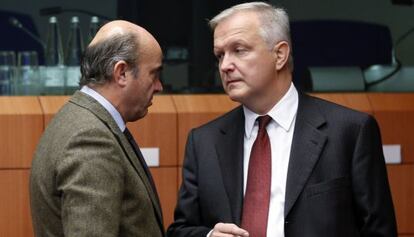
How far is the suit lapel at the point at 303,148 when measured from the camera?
3.28 meters

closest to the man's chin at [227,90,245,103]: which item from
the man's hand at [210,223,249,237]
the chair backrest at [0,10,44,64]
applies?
the man's hand at [210,223,249,237]

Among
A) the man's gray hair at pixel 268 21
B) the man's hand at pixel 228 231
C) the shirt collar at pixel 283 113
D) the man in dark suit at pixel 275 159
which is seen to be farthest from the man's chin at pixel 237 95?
the man's hand at pixel 228 231

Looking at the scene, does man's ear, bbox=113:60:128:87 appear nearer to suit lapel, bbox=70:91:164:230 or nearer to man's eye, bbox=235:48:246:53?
suit lapel, bbox=70:91:164:230

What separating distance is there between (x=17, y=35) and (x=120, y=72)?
3160mm

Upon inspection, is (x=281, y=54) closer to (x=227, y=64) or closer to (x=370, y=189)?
(x=227, y=64)

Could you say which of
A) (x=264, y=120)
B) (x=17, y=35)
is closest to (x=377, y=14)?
(x=17, y=35)

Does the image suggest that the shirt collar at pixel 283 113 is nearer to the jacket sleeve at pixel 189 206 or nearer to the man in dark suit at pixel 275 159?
the man in dark suit at pixel 275 159

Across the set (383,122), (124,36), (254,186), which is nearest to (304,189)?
(254,186)

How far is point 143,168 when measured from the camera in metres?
3.07

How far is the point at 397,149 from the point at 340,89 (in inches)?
20.9

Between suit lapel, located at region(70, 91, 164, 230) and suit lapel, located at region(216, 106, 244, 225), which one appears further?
suit lapel, located at region(216, 106, 244, 225)

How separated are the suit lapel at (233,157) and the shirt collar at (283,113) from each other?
1.4 inches

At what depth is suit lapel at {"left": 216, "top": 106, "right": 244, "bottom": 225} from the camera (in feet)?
11.0

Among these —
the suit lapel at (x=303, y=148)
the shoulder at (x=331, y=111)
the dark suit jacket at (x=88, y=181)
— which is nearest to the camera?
the dark suit jacket at (x=88, y=181)
